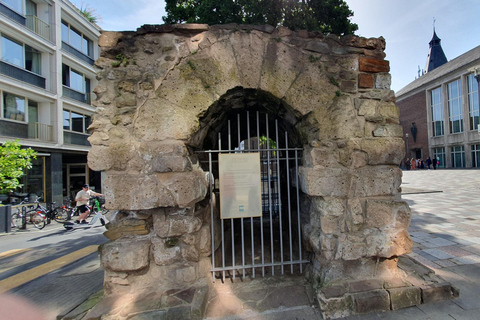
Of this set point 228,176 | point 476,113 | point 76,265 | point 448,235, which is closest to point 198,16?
point 228,176

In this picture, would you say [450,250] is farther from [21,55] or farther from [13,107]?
[21,55]

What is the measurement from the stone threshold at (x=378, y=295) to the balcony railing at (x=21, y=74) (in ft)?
47.4

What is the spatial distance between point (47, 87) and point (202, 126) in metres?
13.5

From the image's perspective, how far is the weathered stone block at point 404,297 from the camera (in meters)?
A: 2.28

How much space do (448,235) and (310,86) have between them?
14.9 feet

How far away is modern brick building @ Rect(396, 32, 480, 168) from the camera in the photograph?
2273cm

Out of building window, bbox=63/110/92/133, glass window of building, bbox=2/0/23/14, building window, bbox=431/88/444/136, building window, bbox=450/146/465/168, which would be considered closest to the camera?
glass window of building, bbox=2/0/23/14

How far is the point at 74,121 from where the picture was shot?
44.8 feet

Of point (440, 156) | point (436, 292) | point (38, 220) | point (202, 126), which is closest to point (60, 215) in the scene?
point (38, 220)

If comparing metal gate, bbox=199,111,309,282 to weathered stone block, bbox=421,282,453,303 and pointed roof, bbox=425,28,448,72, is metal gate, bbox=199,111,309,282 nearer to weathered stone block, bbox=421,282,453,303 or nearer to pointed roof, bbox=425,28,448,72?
weathered stone block, bbox=421,282,453,303

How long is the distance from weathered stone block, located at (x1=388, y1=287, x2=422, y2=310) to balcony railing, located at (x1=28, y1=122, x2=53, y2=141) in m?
14.8

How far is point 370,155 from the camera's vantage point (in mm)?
2518

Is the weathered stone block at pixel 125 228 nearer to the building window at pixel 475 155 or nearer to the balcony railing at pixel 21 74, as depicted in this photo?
the balcony railing at pixel 21 74

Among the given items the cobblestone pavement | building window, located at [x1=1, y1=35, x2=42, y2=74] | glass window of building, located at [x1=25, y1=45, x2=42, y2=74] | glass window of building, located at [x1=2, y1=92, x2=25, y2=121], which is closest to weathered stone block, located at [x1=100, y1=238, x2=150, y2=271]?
the cobblestone pavement
